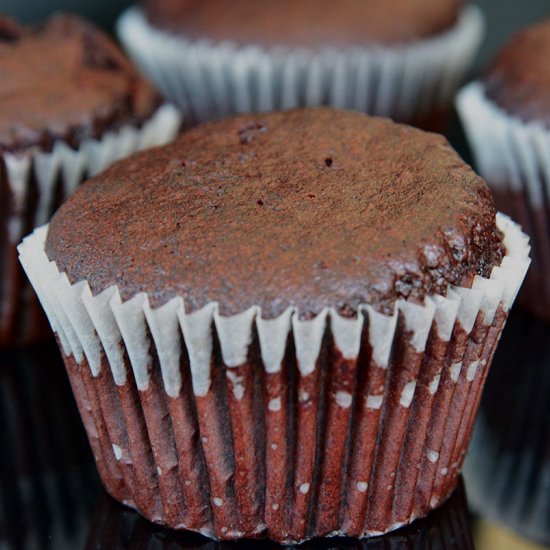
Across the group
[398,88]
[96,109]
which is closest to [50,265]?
[96,109]

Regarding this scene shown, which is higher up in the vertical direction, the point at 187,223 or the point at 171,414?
the point at 187,223

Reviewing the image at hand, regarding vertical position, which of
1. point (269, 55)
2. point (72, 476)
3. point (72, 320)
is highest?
point (72, 320)

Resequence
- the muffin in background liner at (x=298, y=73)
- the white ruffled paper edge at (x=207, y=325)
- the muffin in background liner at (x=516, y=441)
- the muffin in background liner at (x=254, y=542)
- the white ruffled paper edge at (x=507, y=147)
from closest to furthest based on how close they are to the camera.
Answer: the white ruffled paper edge at (x=207, y=325)
the muffin in background liner at (x=254, y=542)
the muffin in background liner at (x=516, y=441)
the white ruffled paper edge at (x=507, y=147)
the muffin in background liner at (x=298, y=73)

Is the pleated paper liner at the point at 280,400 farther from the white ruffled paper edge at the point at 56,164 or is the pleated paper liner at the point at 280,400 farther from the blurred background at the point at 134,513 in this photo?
the white ruffled paper edge at the point at 56,164

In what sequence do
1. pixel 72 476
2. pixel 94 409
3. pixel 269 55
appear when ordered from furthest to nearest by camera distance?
pixel 269 55 < pixel 72 476 < pixel 94 409

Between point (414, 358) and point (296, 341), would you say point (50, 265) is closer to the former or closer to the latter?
point (296, 341)

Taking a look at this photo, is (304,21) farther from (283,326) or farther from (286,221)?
(283,326)

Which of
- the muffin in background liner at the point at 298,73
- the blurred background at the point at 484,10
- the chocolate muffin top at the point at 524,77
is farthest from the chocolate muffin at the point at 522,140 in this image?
the blurred background at the point at 484,10

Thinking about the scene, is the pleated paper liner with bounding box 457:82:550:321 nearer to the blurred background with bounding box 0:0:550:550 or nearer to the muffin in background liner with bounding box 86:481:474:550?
the blurred background with bounding box 0:0:550:550
